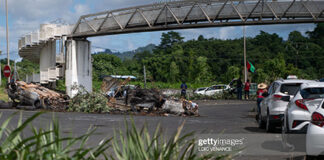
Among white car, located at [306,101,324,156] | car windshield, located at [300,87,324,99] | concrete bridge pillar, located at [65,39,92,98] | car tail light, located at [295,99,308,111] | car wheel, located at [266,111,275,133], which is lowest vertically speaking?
car wheel, located at [266,111,275,133]

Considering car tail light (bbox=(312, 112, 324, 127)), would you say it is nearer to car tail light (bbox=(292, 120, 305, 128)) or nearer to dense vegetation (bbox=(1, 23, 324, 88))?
car tail light (bbox=(292, 120, 305, 128))

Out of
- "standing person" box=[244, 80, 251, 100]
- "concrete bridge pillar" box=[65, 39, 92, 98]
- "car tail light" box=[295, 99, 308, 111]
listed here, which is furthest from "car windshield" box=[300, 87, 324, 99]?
"concrete bridge pillar" box=[65, 39, 92, 98]

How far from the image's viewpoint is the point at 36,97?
26.5 meters

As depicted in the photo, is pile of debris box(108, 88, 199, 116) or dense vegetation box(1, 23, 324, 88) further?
dense vegetation box(1, 23, 324, 88)

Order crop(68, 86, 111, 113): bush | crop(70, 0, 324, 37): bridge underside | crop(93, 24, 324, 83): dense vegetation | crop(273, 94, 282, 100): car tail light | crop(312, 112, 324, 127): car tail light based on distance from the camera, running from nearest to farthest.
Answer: crop(312, 112, 324, 127): car tail light → crop(273, 94, 282, 100): car tail light → crop(68, 86, 111, 113): bush → crop(70, 0, 324, 37): bridge underside → crop(93, 24, 324, 83): dense vegetation

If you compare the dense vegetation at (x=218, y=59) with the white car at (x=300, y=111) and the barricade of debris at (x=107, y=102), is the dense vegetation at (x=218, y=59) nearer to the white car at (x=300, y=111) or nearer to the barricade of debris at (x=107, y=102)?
the barricade of debris at (x=107, y=102)

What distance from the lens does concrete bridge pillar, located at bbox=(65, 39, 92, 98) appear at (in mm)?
41750

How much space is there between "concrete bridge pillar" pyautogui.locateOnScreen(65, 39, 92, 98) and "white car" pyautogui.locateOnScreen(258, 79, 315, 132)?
2772 centimetres

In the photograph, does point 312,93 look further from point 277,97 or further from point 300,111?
point 277,97

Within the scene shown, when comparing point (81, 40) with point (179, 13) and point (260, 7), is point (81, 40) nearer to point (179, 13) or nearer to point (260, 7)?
point (179, 13)

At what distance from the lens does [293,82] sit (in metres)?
15.2

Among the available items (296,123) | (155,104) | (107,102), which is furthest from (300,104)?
(107,102)

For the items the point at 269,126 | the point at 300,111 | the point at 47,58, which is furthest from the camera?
the point at 47,58

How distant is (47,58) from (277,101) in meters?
34.7
